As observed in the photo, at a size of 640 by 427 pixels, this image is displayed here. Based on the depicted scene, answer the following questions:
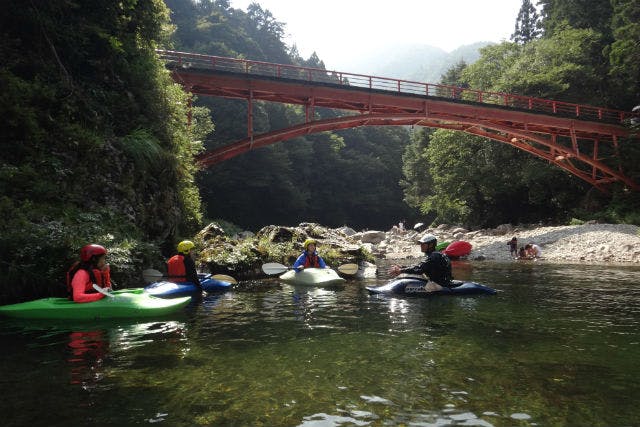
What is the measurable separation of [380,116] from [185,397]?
705 inches

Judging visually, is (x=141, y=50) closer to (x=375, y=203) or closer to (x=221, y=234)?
(x=221, y=234)

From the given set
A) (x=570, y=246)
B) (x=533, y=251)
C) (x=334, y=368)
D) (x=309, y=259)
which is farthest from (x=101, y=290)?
(x=570, y=246)

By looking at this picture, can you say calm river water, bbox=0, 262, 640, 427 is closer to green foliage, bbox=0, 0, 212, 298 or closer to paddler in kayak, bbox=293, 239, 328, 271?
green foliage, bbox=0, 0, 212, 298

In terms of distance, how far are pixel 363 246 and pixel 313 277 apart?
6148 millimetres

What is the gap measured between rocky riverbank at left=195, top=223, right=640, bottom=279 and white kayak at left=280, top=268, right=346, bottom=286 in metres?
1.91

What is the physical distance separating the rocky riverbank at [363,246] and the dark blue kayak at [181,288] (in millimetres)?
2222

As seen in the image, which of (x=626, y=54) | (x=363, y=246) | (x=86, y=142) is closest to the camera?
(x=86, y=142)

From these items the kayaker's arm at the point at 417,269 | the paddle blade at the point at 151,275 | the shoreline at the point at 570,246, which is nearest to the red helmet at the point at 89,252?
the paddle blade at the point at 151,275

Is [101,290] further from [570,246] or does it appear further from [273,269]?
[570,246]

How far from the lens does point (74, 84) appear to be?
A: 11.1 m

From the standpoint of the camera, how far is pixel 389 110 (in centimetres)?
2227

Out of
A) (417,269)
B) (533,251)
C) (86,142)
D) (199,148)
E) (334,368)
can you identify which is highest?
(199,148)

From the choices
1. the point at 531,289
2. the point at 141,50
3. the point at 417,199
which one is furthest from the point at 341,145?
the point at 531,289

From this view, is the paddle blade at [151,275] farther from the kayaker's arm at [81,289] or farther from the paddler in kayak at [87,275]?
the kayaker's arm at [81,289]
